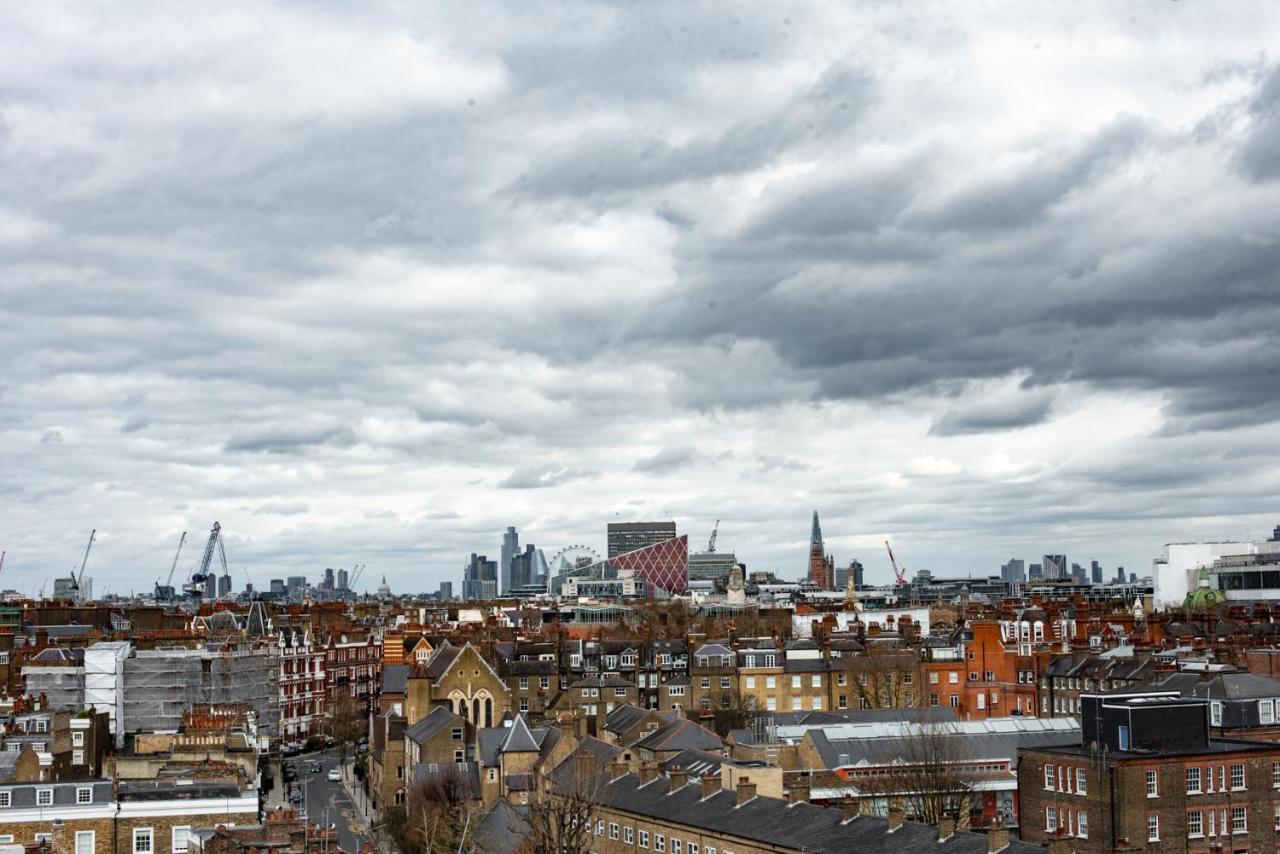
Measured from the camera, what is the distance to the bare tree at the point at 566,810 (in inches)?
2763

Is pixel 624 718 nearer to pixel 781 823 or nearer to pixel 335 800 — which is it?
pixel 335 800

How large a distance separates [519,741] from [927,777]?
26601mm

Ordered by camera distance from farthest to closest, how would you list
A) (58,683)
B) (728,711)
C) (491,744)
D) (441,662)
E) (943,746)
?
(728,711), (441,662), (58,683), (491,744), (943,746)

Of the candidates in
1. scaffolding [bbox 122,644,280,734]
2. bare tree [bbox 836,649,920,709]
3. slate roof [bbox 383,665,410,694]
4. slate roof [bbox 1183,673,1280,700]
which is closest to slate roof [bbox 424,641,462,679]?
slate roof [bbox 383,665,410,694]

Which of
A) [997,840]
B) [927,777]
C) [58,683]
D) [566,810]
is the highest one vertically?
[58,683]

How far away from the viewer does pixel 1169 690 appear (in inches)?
3686

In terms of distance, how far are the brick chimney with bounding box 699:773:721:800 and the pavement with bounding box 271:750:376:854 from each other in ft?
61.1

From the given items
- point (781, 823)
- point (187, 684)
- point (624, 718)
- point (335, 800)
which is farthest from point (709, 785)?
point (187, 684)

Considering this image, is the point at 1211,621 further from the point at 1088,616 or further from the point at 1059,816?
the point at 1059,816

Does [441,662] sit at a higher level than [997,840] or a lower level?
higher

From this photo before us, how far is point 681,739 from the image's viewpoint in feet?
311

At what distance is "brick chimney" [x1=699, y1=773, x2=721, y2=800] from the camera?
75.6m

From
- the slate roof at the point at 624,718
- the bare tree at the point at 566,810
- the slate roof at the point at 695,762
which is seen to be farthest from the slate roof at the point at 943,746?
the slate roof at the point at 624,718

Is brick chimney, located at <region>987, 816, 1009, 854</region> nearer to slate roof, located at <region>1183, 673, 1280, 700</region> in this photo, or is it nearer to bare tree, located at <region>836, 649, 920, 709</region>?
slate roof, located at <region>1183, 673, 1280, 700</region>
